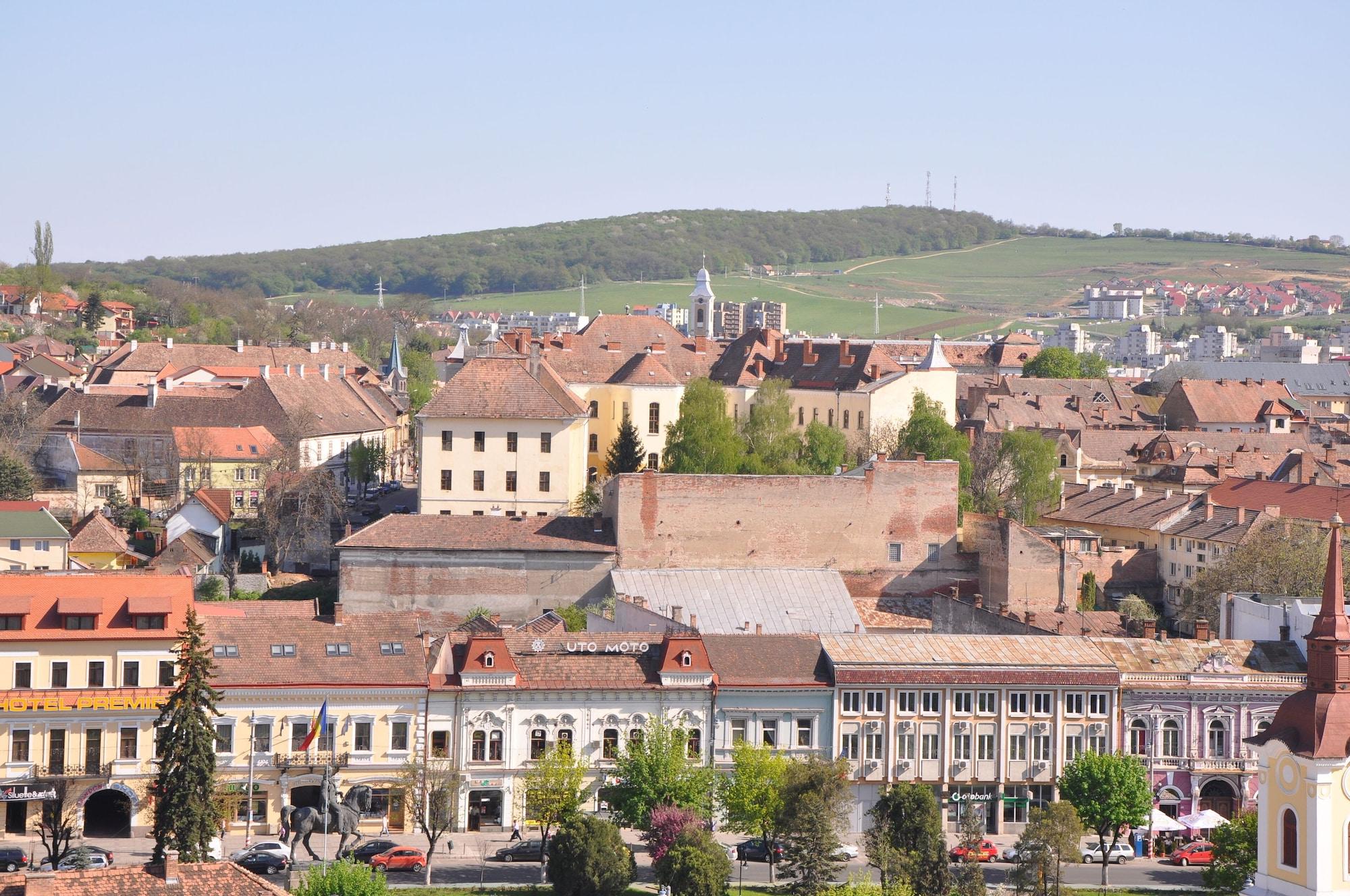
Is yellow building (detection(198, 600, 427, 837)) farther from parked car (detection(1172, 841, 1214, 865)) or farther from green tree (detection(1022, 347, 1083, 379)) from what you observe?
green tree (detection(1022, 347, 1083, 379))

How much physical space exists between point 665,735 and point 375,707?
703 cm

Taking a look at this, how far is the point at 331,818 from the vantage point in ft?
149

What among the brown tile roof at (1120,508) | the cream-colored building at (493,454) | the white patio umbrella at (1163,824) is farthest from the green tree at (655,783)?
the brown tile roof at (1120,508)

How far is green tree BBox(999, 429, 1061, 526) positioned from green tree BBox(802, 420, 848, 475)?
7710 mm

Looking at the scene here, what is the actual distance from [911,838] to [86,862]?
685 inches

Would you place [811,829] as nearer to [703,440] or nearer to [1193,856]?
[1193,856]

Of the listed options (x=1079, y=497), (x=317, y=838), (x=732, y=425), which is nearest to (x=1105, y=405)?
(x=1079, y=497)

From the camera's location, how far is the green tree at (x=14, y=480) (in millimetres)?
85562

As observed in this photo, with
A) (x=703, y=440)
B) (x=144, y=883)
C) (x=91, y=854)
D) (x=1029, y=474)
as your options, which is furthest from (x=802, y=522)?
(x=144, y=883)

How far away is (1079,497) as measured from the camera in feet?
299

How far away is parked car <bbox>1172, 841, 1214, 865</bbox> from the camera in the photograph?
1957 inches

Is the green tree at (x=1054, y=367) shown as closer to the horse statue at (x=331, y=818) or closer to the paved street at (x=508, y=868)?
the paved street at (x=508, y=868)

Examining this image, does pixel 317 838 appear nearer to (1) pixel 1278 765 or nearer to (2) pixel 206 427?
(1) pixel 1278 765

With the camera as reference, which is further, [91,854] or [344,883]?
[91,854]
